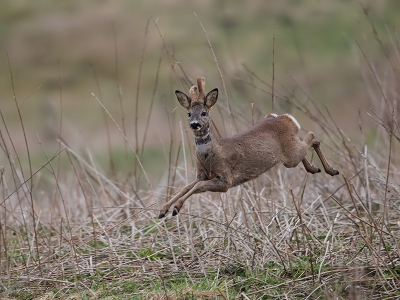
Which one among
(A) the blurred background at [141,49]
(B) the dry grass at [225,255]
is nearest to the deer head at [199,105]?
(B) the dry grass at [225,255]

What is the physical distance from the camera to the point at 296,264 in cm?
648

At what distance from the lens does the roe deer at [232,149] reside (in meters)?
5.44

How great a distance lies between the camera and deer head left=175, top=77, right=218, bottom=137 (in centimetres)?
539

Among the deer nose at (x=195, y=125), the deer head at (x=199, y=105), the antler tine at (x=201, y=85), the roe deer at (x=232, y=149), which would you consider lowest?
the roe deer at (x=232, y=149)

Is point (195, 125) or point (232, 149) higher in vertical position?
point (195, 125)

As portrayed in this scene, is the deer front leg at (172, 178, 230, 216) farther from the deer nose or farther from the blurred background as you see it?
the blurred background

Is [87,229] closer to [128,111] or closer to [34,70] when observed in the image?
[128,111]

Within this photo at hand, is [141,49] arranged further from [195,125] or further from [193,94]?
[195,125]

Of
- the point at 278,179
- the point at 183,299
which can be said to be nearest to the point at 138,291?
the point at 183,299

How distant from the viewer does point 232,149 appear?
5867mm

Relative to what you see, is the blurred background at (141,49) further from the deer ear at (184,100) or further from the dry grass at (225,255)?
the deer ear at (184,100)

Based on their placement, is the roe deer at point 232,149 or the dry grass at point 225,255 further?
the dry grass at point 225,255

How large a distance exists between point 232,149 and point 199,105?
1.82 ft

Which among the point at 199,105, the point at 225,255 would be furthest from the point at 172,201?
the point at 225,255
